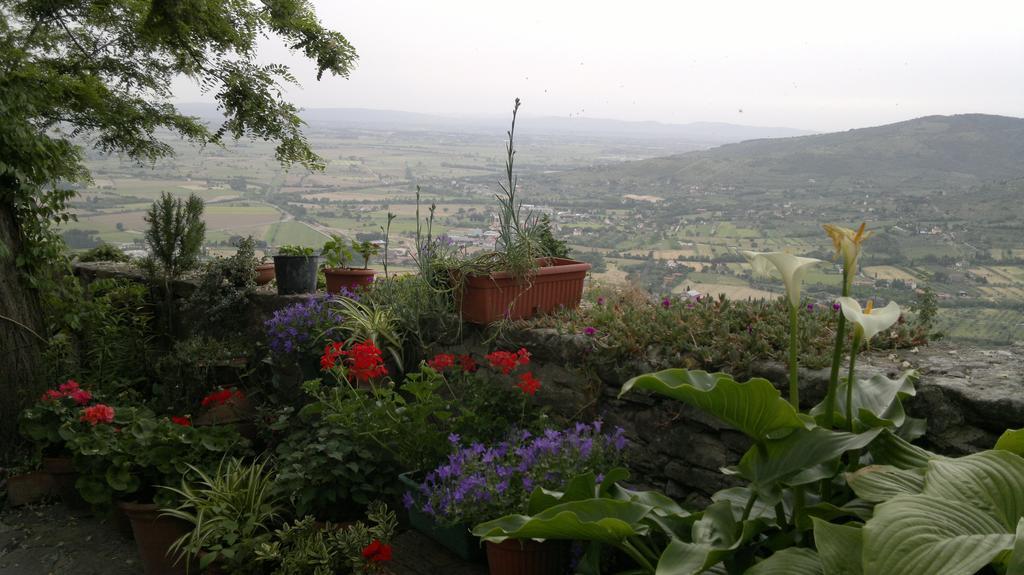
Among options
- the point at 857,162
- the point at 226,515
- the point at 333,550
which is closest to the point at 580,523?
the point at 333,550

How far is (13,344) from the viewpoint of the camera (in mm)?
4234

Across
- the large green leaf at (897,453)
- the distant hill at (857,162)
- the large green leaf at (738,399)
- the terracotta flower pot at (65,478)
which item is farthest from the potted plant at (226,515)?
the distant hill at (857,162)

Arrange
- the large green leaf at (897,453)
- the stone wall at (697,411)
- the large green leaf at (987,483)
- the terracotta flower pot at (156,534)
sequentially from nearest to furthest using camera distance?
1. the large green leaf at (987,483)
2. the large green leaf at (897,453)
3. the stone wall at (697,411)
4. the terracotta flower pot at (156,534)

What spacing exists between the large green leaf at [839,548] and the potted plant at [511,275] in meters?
1.98

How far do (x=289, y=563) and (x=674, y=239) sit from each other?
3.10 metres

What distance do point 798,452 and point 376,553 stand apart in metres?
1.48

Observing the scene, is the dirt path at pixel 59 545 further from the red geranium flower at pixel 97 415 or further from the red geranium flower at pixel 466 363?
the red geranium flower at pixel 466 363

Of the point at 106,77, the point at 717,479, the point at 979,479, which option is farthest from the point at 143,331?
the point at 979,479

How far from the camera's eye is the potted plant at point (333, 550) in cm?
238

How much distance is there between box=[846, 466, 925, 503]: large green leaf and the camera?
1490mm

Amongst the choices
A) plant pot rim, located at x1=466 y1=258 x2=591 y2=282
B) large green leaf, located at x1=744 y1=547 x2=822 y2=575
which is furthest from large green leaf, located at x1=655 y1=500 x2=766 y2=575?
plant pot rim, located at x1=466 y1=258 x2=591 y2=282

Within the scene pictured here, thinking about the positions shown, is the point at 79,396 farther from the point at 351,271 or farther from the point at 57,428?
the point at 351,271

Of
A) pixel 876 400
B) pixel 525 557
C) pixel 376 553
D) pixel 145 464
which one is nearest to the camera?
pixel 876 400

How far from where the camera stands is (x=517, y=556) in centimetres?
219
